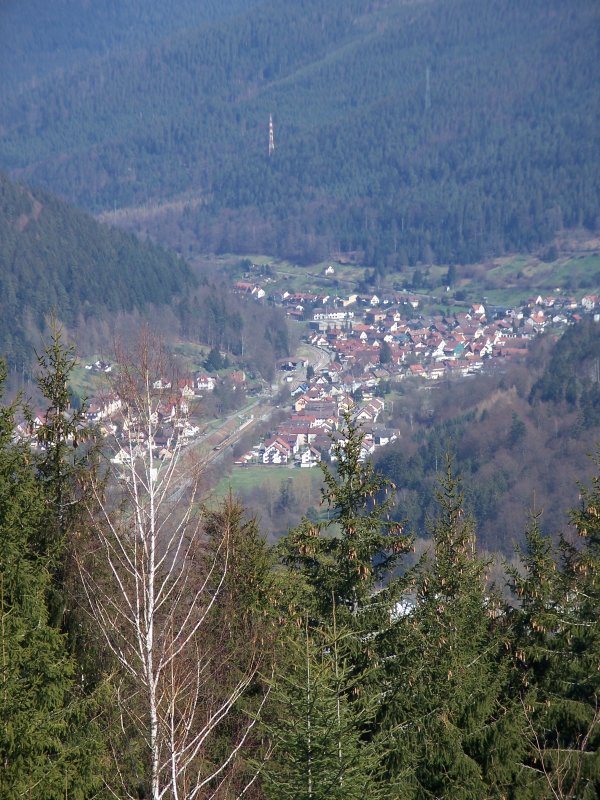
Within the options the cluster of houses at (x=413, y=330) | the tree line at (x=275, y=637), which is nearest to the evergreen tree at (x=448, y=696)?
the tree line at (x=275, y=637)

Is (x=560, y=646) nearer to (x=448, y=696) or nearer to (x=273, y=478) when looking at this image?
(x=448, y=696)

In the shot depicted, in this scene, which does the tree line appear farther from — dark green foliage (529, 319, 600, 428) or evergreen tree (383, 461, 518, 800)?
dark green foliage (529, 319, 600, 428)

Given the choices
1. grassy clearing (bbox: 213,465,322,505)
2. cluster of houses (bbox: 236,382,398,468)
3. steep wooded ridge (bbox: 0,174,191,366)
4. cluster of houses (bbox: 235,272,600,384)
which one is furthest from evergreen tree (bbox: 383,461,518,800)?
steep wooded ridge (bbox: 0,174,191,366)

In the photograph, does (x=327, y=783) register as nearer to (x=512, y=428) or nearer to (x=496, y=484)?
(x=496, y=484)

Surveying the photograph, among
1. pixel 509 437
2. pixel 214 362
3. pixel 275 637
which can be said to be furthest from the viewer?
pixel 214 362

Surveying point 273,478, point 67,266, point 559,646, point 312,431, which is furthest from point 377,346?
point 559,646

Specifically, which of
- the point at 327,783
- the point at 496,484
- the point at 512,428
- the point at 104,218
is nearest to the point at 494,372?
the point at 512,428
